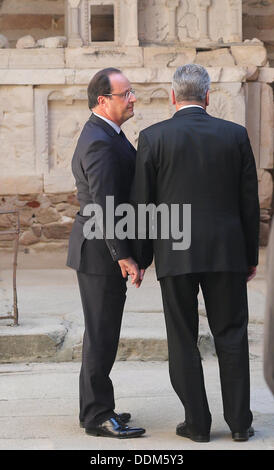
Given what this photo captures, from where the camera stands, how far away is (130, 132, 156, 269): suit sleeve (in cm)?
312

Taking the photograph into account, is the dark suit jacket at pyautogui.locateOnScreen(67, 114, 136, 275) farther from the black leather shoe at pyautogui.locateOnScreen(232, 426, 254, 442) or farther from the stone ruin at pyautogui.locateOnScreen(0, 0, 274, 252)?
the stone ruin at pyautogui.locateOnScreen(0, 0, 274, 252)

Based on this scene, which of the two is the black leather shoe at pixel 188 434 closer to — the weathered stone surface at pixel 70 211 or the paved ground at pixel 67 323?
the paved ground at pixel 67 323

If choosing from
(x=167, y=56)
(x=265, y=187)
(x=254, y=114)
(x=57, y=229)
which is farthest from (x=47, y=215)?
(x=254, y=114)

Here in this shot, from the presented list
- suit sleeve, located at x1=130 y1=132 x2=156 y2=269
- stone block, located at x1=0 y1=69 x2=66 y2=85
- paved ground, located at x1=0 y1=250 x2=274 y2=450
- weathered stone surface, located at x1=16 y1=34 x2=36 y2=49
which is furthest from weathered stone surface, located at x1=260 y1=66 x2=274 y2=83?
Result: suit sleeve, located at x1=130 y1=132 x2=156 y2=269

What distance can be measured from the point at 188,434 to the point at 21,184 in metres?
5.28

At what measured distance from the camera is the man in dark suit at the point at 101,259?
3248 millimetres

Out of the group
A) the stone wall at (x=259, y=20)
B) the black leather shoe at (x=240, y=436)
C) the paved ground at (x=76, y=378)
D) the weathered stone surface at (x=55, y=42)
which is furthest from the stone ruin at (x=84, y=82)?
the black leather shoe at (x=240, y=436)

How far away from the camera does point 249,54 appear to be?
827 centimetres

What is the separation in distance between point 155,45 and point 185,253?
213 inches

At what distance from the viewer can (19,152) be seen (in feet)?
27.0

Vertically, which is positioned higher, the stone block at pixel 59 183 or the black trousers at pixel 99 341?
the stone block at pixel 59 183

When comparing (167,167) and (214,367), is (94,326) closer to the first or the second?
(167,167)

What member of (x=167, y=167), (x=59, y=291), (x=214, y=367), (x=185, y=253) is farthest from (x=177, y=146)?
(x=59, y=291)

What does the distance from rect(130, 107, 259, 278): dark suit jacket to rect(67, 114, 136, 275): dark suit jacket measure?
4.6 inches
